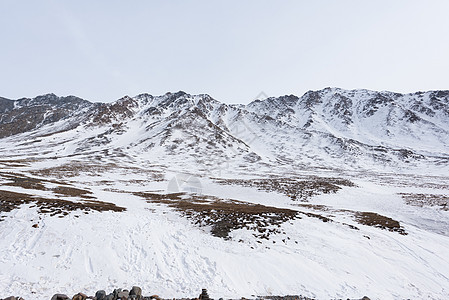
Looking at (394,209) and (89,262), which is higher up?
(89,262)

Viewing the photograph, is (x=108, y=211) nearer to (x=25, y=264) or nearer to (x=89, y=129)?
(x=25, y=264)

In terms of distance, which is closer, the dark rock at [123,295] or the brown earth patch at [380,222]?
the dark rock at [123,295]

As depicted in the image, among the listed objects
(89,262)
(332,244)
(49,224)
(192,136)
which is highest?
(192,136)

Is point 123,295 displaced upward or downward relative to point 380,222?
upward

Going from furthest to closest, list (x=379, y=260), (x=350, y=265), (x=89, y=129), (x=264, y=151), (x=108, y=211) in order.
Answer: (x=89, y=129), (x=264, y=151), (x=108, y=211), (x=379, y=260), (x=350, y=265)

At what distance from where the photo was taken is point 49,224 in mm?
13508

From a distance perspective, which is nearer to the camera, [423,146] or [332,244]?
[332,244]

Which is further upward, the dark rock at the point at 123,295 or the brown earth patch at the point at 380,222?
the dark rock at the point at 123,295

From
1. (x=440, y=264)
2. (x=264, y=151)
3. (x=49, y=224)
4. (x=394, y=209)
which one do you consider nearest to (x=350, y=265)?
(x=440, y=264)

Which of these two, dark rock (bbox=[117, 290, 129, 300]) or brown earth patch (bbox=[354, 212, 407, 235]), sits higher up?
dark rock (bbox=[117, 290, 129, 300])

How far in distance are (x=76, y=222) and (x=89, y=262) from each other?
5078mm

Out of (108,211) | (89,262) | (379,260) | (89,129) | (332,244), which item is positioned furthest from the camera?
(89,129)

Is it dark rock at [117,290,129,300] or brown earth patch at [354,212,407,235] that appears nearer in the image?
dark rock at [117,290,129,300]

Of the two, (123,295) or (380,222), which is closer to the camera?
(123,295)
